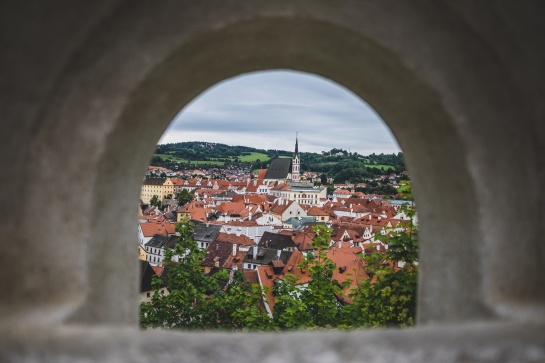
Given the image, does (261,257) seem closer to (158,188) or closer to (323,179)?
(158,188)

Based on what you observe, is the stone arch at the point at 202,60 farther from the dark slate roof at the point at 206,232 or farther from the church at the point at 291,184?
the church at the point at 291,184

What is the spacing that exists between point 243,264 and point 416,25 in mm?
45112

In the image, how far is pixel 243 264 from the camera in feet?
153

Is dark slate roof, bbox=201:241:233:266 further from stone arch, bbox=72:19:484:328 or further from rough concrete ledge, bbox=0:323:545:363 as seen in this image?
rough concrete ledge, bbox=0:323:545:363

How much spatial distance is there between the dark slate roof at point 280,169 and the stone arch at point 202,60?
145879 millimetres

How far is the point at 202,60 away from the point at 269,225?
237 ft

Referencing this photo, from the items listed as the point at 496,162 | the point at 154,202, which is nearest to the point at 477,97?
the point at 496,162

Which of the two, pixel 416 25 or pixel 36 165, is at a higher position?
pixel 416 25

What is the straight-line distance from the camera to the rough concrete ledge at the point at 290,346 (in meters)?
2.30

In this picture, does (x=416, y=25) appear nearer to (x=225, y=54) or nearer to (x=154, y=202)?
(x=225, y=54)

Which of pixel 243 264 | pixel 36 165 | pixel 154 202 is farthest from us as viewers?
pixel 154 202

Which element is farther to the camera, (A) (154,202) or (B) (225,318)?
(A) (154,202)

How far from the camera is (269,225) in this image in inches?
2940

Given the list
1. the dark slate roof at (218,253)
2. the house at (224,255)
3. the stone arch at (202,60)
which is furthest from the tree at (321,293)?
the dark slate roof at (218,253)
